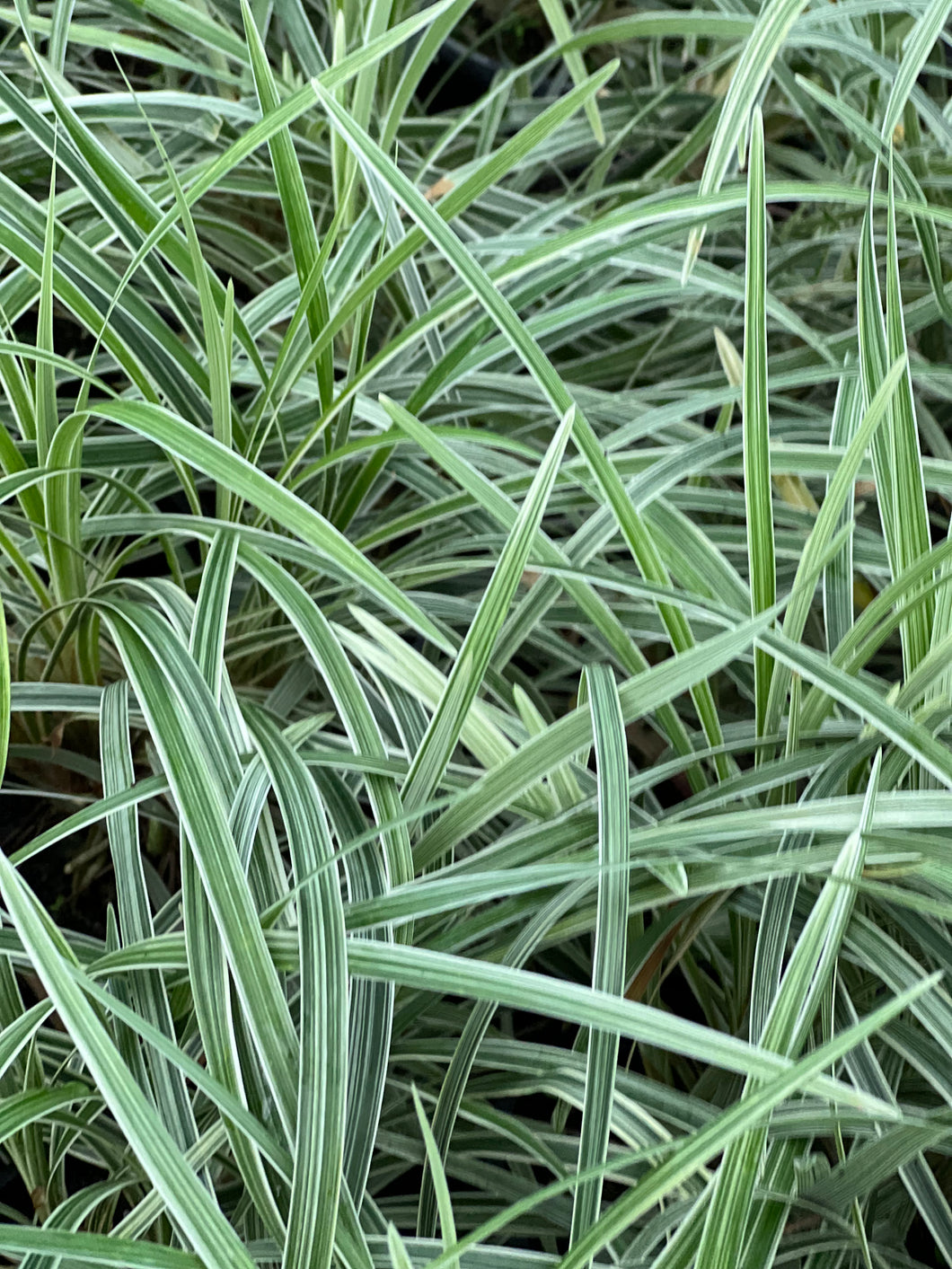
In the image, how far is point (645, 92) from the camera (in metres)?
0.85

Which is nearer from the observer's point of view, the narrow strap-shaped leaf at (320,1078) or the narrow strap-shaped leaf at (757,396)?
the narrow strap-shaped leaf at (320,1078)

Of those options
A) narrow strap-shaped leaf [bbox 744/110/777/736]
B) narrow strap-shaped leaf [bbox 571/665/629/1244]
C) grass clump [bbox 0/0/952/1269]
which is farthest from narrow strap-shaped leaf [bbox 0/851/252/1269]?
narrow strap-shaped leaf [bbox 744/110/777/736]

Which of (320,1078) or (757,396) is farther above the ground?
(757,396)

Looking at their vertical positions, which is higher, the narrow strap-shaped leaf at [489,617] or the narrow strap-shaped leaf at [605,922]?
the narrow strap-shaped leaf at [489,617]

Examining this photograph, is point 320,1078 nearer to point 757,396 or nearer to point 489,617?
point 489,617

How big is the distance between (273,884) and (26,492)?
21cm

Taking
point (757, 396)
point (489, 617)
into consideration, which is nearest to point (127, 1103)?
point (489, 617)

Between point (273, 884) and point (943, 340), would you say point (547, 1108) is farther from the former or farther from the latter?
point (943, 340)

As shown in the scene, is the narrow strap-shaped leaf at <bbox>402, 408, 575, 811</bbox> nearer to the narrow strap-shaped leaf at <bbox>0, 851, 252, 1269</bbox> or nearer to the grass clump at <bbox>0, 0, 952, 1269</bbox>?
the grass clump at <bbox>0, 0, 952, 1269</bbox>

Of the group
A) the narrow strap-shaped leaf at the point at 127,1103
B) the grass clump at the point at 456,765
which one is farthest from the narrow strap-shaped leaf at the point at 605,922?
the narrow strap-shaped leaf at the point at 127,1103

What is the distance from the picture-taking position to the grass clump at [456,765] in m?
0.30

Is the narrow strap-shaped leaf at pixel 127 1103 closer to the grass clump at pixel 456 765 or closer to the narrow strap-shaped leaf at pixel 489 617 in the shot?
the grass clump at pixel 456 765

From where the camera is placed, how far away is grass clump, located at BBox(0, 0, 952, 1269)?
0.30m

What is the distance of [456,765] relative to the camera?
17.0 inches
